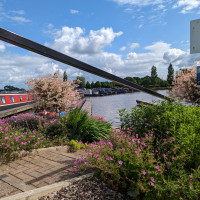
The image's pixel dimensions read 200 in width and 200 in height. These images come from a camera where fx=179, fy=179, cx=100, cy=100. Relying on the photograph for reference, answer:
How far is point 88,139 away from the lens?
602 centimetres

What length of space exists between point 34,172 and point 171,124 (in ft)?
9.17

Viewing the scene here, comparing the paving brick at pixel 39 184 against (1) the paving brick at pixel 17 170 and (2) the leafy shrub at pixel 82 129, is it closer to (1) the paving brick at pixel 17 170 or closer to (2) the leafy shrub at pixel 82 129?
(1) the paving brick at pixel 17 170

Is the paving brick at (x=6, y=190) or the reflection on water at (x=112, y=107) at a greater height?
the paving brick at (x=6, y=190)

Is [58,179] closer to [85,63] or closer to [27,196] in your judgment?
[27,196]

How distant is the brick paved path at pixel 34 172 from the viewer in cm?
297

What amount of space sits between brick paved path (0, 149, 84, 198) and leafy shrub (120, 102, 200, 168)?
1.59m

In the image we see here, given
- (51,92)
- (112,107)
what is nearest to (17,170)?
(51,92)

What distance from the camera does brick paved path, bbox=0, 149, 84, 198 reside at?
297 cm

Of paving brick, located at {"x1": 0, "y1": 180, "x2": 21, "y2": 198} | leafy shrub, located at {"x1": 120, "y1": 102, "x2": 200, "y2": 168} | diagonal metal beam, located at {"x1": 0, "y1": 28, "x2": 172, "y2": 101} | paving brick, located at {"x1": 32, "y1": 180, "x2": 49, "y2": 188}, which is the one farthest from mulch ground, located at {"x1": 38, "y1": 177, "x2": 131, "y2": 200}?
diagonal metal beam, located at {"x1": 0, "y1": 28, "x2": 172, "y2": 101}

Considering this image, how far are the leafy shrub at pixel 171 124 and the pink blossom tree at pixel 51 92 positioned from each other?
5.14 metres

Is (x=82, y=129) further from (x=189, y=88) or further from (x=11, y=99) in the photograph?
(x=11, y=99)

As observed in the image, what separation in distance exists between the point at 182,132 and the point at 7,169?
3487 millimetres

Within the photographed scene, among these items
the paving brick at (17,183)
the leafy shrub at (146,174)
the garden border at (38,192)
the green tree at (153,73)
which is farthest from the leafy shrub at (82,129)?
the green tree at (153,73)

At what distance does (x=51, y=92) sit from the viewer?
863cm
